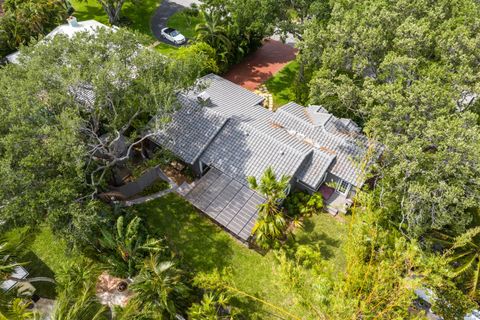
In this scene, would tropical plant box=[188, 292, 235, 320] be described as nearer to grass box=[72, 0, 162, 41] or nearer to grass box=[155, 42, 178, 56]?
grass box=[155, 42, 178, 56]

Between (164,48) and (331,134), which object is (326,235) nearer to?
(331,134)

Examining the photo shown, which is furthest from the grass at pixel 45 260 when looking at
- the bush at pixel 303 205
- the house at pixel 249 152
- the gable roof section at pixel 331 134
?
the gable roof section at pixel 331 134

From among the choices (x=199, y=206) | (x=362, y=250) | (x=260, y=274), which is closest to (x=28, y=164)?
(x=199, y=206)

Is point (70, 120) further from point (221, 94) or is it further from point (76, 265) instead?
point (221, 94)

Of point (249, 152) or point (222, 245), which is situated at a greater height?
point (249, 152)

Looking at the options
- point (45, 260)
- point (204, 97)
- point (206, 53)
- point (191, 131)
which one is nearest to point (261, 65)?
point (206, 53)

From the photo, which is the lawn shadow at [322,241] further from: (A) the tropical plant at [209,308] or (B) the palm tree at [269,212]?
(A) the tropical plant at [209,308]

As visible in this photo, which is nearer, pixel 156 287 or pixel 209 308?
pixel 209 308
